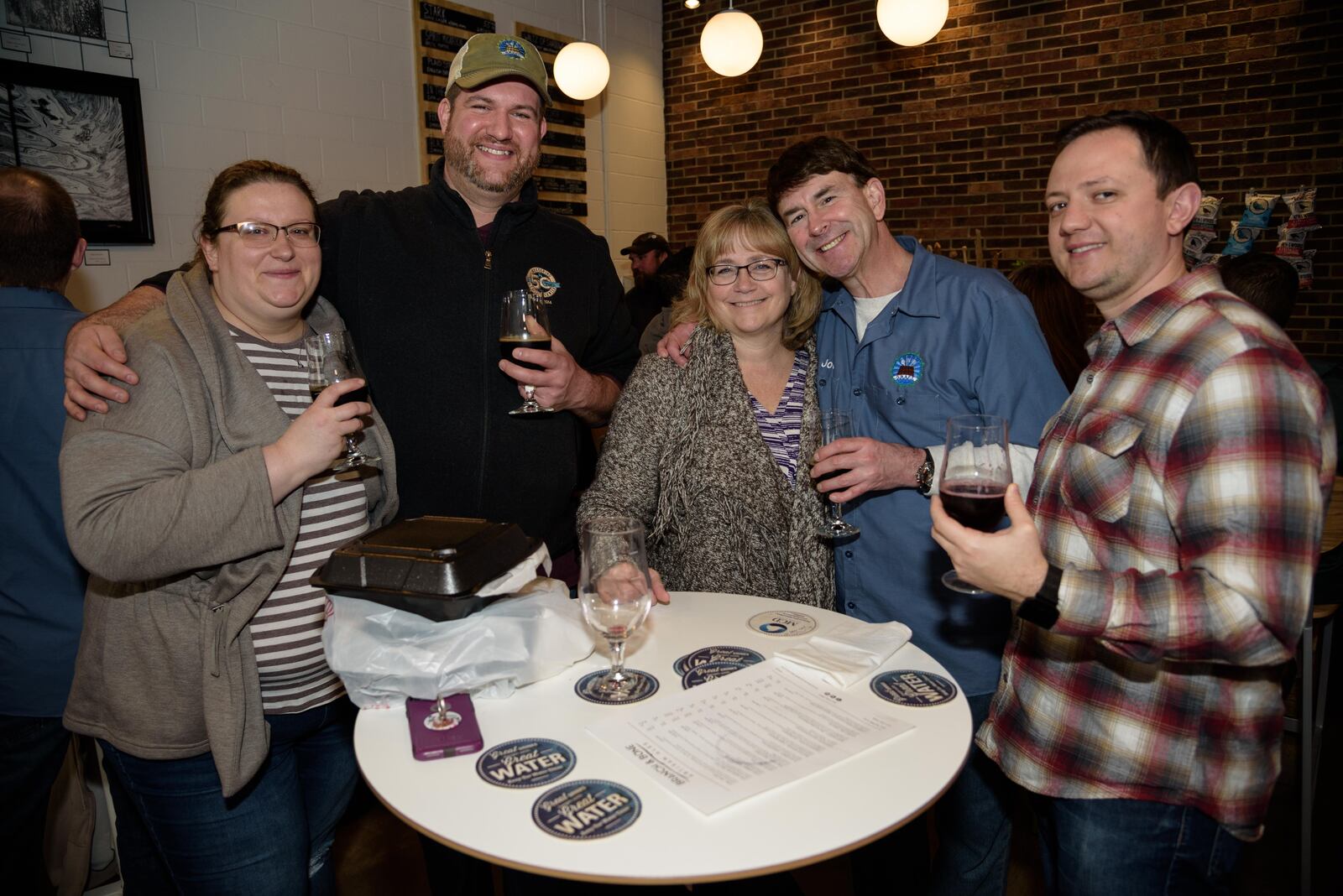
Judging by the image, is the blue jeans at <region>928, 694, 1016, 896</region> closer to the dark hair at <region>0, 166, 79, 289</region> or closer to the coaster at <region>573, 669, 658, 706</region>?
the coaster at <region>573, 669, 658, 706</region>

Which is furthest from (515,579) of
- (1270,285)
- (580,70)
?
(580,70)

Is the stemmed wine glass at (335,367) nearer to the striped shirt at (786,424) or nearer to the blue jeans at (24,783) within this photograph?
the striped shirt at (786,424)

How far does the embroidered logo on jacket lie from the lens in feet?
7.38

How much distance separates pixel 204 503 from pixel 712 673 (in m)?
0.90

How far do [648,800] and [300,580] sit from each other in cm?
85

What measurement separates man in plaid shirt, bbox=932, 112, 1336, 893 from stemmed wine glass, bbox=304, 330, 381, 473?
1.10m

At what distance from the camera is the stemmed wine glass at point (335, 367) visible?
5.38 ft

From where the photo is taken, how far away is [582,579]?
4.42ft

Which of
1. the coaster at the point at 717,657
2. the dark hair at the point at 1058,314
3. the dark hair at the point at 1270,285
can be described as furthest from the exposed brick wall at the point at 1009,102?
the coaster at the point at 717,657

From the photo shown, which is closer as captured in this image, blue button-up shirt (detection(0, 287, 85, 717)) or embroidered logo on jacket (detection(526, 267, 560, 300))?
blue button-up shirt (detection(0, 287, 85, 717))

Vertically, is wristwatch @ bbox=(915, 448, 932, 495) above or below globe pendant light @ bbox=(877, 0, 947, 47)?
below

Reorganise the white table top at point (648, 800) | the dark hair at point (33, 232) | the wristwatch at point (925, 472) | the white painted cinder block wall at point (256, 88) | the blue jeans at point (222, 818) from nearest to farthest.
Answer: the white table top at point (648, 800), the blue jeans at point (222, 818), the wristwatch at point (925, 472), the dark hair at point (33, 232), the white painted cinder block wall at point (256, 88)

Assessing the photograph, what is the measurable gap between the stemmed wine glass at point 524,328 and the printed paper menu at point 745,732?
36.9 inches

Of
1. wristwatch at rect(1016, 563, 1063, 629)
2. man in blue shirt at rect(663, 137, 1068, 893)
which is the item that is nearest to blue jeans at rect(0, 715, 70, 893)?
man in blue shirt at rect(663, 137, 1068, 893)
